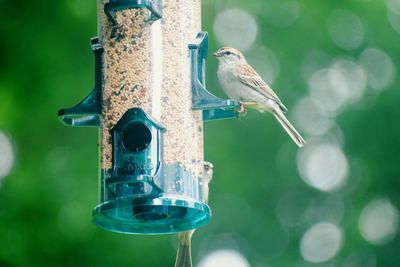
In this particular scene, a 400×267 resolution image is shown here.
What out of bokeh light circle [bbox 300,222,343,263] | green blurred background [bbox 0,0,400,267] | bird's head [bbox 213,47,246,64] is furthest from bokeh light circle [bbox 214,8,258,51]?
bird's head [bbox 213,47,246,64]

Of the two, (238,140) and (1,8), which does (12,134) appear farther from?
(238,140)

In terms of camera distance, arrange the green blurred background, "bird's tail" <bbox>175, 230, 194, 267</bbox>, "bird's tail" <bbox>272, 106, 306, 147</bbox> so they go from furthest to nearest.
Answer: the green blurred background → "bird's tail" <bbox>272, 106, 306, 147</bbox> → "bird's tail" <bbox>175, 230, 194, 267</bbox>

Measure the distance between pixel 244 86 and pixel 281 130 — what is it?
4.67m

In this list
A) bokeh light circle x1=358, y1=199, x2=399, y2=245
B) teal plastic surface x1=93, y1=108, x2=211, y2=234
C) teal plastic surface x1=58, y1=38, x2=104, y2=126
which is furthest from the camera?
bokeh light circle x1=358, y1=199, x2=399, y2=245

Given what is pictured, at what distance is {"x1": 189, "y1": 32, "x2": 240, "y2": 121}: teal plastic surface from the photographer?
888cm

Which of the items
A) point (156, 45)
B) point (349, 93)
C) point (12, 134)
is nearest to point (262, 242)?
point (349, 93)

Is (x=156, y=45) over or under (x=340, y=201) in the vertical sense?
over

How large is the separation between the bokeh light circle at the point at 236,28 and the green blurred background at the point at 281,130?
0.05 feet

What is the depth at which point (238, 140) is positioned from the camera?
15422 mm

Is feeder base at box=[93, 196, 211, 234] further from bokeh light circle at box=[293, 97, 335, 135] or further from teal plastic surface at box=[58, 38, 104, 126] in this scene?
bokeh light circle at box=[293, 97, 335, 135]

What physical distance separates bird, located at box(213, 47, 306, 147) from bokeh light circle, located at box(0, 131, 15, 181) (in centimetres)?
339

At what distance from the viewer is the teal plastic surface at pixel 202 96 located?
8875 mm

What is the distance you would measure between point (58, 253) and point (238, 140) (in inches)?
112

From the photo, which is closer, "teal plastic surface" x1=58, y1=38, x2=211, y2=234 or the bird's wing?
"teal plastic surface" x1=58, y1=38, x2=211, y2=234
